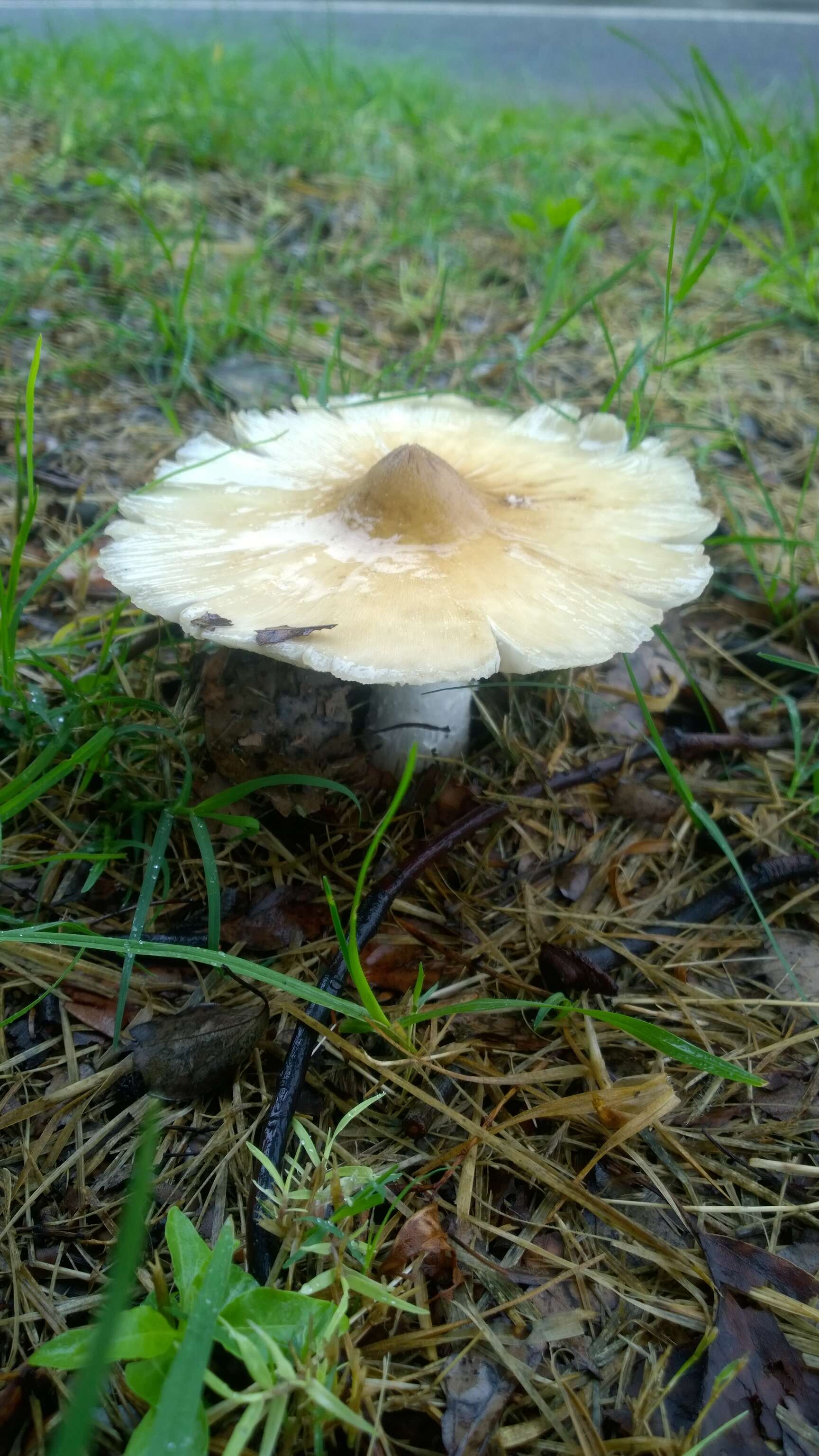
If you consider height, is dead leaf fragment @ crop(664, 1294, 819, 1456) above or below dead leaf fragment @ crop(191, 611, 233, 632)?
below

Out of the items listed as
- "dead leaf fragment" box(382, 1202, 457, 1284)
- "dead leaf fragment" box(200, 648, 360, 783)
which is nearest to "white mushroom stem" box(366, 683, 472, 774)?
"dead leaf fragment" box(200, 648, 360, 783)

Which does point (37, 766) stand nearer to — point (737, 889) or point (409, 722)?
point (409, 722)

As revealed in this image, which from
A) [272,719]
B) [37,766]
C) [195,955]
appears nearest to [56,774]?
[37,766]

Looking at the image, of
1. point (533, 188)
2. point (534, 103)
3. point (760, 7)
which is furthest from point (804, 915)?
point (760, 7)

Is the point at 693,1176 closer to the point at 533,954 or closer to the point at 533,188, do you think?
the point at 533,954

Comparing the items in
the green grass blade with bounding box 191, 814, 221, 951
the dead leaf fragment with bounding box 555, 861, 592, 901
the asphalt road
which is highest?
the asphalt road

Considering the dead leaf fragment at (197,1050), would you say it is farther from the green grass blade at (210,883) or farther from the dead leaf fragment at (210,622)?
the dead leaf fragment at (210,622)

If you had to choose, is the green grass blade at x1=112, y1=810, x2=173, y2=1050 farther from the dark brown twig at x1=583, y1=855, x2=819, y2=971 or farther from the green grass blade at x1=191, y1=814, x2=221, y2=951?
the dark brown twig at x1=583, y1=855, x2=819, y2=971
